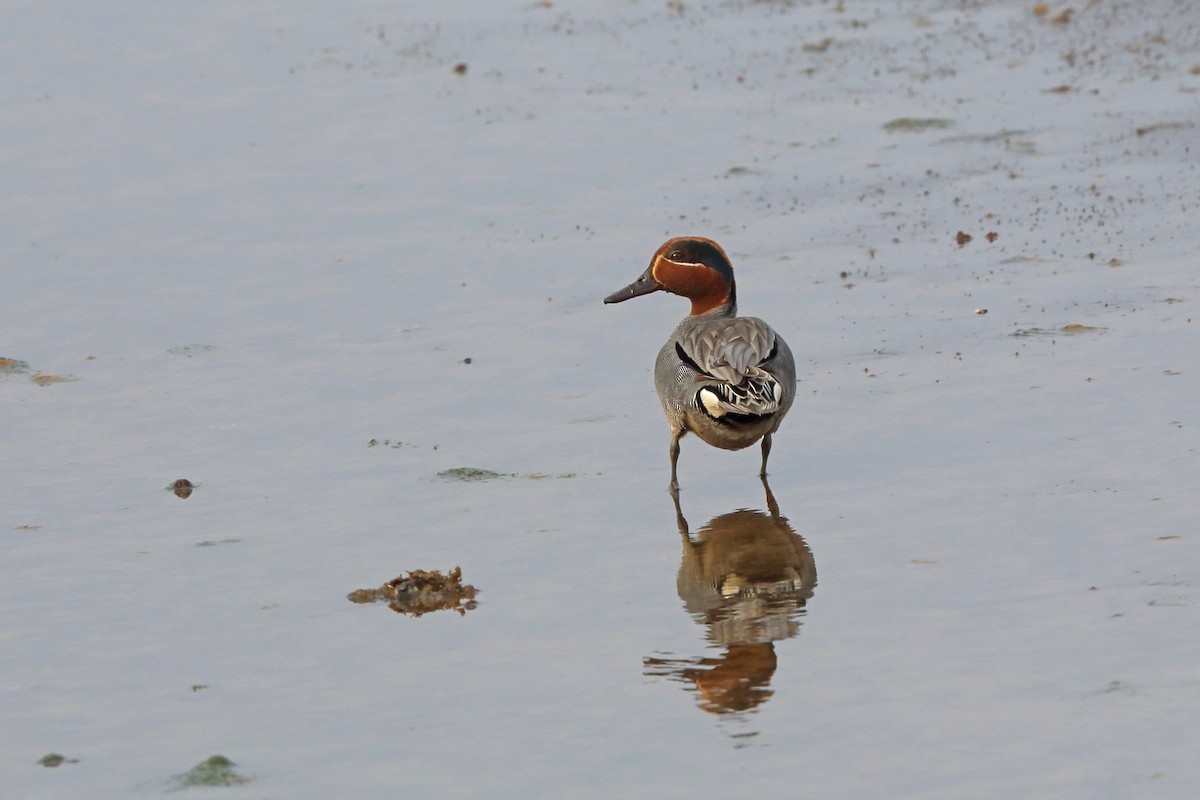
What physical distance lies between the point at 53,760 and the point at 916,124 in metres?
11.7

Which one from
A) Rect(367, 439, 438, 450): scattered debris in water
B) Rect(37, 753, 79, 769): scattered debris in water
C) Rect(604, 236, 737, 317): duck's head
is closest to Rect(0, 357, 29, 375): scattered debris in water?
Rect(367, 439, 438, 450): scattered debris in water

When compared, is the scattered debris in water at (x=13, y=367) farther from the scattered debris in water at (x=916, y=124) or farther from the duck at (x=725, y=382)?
the scattered debris in water at (x=916, y=124)

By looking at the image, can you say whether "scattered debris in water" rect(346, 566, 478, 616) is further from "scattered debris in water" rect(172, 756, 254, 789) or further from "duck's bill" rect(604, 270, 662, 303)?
"duck's bill" rect(604, 270, 662, 303)

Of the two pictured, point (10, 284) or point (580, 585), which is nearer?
point (580, 585)

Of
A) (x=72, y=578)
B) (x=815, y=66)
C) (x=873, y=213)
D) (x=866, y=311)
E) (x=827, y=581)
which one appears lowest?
(x=827, y=581)

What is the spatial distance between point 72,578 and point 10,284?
18.6ft

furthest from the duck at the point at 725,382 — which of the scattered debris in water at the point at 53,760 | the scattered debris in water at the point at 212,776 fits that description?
the scattered debris in water at the point at 53,760

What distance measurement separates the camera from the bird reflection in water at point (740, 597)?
6379mm

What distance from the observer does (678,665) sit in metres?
6.56

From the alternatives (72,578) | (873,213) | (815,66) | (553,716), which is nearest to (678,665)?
(553,716)

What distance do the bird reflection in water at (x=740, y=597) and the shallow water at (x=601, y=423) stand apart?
0.10 ft

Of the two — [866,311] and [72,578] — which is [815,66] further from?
[72,578]

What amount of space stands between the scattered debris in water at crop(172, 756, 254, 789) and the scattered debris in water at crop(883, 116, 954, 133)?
1132 centimetres

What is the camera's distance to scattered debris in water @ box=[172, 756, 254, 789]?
577 centimetres
